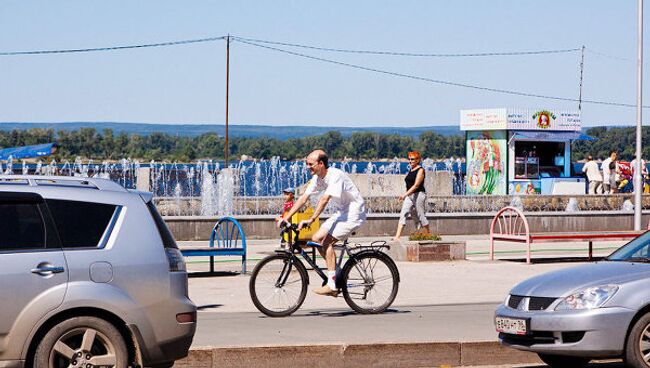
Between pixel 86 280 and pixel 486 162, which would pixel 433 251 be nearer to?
pixel 86 280

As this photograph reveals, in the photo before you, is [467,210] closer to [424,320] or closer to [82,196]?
[424,320]

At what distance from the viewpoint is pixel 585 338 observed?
32.0ft

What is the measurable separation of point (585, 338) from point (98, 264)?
3637mm

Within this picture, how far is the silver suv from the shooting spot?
8.60 meters

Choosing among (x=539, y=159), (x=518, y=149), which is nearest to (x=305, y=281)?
(x=518, y=149)

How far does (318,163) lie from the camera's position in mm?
14172

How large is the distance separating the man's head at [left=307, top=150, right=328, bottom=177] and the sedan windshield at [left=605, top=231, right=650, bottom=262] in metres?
3.90

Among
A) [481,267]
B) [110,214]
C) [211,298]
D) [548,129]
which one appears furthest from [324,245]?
[548,129]

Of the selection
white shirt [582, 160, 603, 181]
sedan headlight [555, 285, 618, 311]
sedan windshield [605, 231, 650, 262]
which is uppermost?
white shirt [582, 160, 603, 181]

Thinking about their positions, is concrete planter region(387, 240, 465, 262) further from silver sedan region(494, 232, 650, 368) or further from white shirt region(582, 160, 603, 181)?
white shirt region(582, 160, 603, 181)

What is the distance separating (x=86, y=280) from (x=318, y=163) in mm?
5698

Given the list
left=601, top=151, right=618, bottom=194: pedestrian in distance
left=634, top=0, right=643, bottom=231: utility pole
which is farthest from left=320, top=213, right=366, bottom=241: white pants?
left=601, top=151, right=618, bottom=194: pedestrian in distance

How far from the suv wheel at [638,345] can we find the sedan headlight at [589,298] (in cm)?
30

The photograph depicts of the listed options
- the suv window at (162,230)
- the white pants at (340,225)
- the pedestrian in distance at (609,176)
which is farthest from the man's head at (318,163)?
the pedestrian in distance at (609,176)
